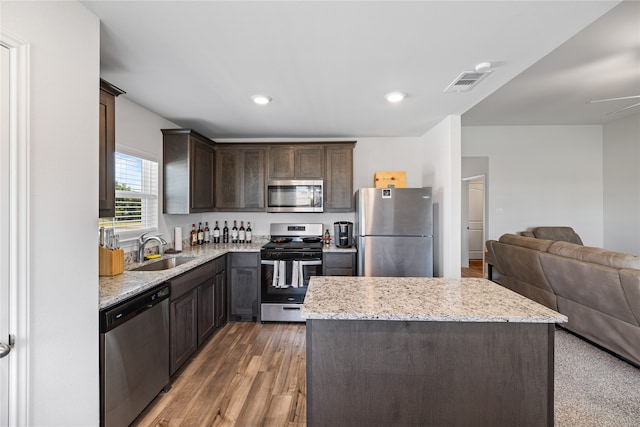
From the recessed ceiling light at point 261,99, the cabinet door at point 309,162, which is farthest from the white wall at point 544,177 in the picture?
the recessed ceiling light at point 261,99

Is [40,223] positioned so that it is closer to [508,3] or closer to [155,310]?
[155,310]

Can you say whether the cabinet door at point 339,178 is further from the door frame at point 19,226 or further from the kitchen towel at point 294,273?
the door frame at point 19,226

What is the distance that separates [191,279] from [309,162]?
2.11 metres

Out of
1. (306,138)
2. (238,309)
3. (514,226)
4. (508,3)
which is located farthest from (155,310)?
(514,226)

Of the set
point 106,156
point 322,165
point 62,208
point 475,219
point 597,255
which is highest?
point 322,165

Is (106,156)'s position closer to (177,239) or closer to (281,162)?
(177,239)

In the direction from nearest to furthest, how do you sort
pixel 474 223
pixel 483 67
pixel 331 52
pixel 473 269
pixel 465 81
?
pixel 331 52 → pixel 483 67 → pixel 465 81 → pixel 473 269 → pixel 474 223

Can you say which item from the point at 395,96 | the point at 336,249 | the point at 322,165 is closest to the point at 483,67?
the point at 395,96

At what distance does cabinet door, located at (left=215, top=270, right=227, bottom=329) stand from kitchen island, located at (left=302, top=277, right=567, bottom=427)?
2.09 m

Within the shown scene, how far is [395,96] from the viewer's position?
8.73 ft

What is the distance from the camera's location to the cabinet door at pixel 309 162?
3.97 m

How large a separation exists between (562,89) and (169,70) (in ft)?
14.3

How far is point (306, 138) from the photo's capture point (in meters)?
4.26

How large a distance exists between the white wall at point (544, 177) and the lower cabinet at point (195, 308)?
4.87m
